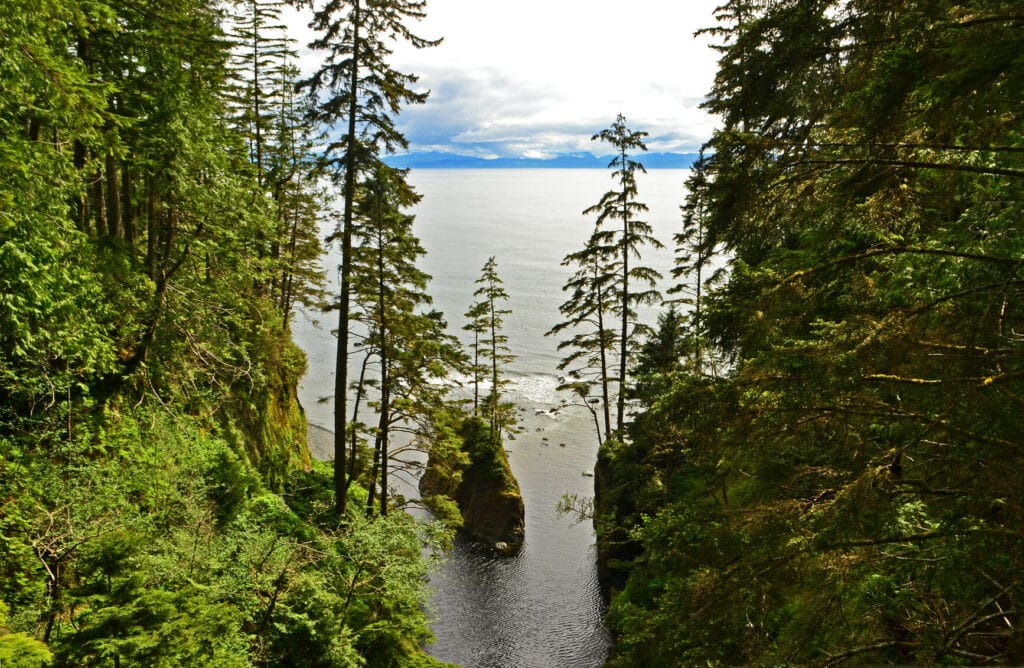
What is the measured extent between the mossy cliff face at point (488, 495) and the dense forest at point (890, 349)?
22.3 meters

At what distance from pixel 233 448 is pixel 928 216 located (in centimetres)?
1607

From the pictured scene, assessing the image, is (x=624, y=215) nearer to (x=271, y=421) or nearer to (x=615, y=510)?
(x=615, y=510)

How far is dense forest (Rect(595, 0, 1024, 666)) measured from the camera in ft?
11.9

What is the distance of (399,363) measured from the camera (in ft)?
56.9

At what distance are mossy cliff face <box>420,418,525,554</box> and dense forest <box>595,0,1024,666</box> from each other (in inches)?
877

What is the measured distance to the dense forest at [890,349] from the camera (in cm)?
364

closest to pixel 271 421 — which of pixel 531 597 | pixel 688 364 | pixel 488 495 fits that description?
pixel 488 495

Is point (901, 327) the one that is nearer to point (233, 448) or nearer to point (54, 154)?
point (54, 154)

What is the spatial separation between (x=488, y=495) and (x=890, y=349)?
83.6 ft

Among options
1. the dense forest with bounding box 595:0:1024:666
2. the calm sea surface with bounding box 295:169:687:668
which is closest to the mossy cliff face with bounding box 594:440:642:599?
the calm sea surface with bounding box 295:169:687:668

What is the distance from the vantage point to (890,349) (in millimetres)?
4066

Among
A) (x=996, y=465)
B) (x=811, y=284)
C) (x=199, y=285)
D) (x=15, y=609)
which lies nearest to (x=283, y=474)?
(x=199, y=285)

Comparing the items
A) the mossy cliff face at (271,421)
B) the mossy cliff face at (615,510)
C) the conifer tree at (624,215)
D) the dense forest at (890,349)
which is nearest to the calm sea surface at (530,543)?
the mossy cliff face at (615,510)

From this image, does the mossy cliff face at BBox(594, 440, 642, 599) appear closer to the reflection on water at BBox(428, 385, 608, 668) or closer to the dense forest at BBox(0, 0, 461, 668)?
the reflection on water at BBox(428, 385, 608, 668)
